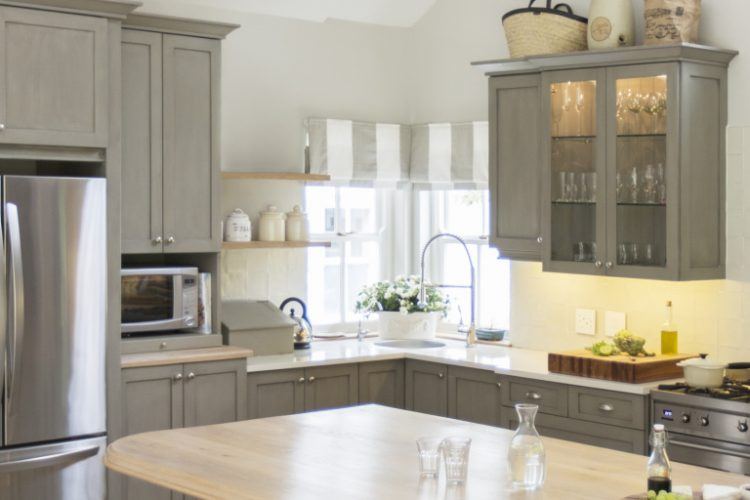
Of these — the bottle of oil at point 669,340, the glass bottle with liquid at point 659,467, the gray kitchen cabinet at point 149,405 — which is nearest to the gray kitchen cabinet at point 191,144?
the gray kitchen cabinet at point 149,405

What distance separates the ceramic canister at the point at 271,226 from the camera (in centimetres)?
614

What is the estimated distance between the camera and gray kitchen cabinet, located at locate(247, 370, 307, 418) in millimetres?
5539

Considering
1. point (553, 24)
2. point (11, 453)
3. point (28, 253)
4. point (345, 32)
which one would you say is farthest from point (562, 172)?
point (11, 453)

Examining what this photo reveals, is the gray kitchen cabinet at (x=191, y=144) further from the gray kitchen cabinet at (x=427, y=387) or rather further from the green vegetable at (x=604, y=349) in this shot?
the green vegetable at (x=604, y=349)

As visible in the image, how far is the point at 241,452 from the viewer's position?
3.37m

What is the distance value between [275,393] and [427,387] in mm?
875

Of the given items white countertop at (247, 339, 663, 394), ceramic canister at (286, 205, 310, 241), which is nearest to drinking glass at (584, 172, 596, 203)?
white countertop at (247, 339, 663, 394)

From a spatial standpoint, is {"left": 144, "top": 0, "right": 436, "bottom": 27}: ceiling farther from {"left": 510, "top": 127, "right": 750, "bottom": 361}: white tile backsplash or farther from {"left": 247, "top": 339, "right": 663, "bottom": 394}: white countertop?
{"left": 247, "top": 339, "right": 663, "bottom": 394}: white countertop

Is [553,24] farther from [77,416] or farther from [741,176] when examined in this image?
[77,416]

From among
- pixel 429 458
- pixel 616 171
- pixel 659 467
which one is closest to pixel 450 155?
pixel 616 171

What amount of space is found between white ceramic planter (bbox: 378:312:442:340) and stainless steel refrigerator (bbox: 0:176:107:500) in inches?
75.9

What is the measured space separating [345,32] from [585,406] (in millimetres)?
2902

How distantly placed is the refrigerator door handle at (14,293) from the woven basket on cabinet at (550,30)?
8.72 ft

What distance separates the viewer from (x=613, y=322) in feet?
18.7
